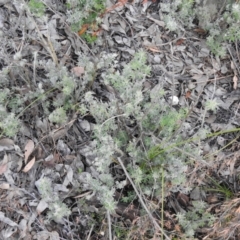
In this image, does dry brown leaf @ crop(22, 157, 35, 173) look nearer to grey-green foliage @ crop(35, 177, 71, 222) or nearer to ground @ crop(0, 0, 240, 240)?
ground @ crop(0, 0, 240, 240)

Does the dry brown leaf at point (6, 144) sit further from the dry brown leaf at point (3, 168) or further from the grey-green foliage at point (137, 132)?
the grey-green foliage at point (137, 132)

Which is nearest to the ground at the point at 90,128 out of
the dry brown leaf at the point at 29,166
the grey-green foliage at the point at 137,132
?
the dry brown leaf at the point at 29,166

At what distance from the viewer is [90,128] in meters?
2.49

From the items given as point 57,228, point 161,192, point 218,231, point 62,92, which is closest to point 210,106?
point 161,192

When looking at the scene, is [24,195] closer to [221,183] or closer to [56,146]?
[56,146]

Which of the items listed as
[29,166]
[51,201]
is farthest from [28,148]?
[51,201]

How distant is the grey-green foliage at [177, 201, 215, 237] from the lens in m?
2.28

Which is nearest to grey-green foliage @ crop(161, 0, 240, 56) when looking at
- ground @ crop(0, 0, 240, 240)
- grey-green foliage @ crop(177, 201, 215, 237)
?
ground @ crop(0, 0, 240, 240)

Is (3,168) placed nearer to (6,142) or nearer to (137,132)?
(6,142)

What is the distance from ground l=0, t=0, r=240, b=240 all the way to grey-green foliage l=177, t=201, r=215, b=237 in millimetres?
42

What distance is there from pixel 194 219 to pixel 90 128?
2.65 ft

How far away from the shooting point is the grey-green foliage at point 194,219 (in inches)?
89.8

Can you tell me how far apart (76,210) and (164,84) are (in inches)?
39.8

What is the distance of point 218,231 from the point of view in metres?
2.28
